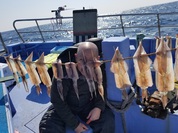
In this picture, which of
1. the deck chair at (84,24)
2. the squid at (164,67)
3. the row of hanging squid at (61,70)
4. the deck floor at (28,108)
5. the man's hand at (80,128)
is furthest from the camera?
the deck chair at (84,24)

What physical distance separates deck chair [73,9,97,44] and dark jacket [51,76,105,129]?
111 inches

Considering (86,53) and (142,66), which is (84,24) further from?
(142,66)

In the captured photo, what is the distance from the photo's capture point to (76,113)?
112 inches

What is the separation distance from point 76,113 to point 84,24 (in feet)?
10.7

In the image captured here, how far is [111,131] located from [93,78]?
3.71 feet

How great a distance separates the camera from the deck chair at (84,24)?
5.41 meters

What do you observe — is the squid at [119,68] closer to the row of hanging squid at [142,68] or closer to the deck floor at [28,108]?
the row of hanging squid at [142,68]

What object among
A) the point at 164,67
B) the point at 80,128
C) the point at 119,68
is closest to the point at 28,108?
the point at 80,128

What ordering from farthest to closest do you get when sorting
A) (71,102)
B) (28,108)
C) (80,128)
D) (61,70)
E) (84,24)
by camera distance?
(84,24) < (28,108) < (71,102) < (80,128) < (61,70)

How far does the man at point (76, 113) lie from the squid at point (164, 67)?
100cm

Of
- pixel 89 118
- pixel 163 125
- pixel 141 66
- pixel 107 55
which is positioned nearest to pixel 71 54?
pixel 107 55

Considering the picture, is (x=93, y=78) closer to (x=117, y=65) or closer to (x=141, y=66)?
(x=117, y=65)

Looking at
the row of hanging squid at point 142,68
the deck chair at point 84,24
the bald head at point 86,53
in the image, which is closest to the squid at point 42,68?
the row of hanging squid at point 142,68

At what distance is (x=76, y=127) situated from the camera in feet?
→ 8.37
